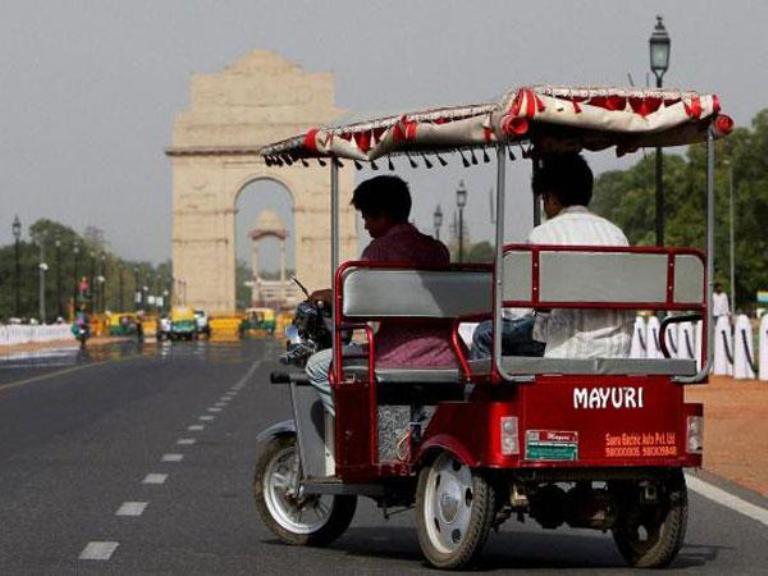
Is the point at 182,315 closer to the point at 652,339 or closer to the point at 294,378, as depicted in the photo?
the point at 652,339

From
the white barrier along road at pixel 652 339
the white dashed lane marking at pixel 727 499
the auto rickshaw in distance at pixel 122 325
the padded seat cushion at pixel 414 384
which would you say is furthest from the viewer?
the auto rickshaw in distance at pixel 122 325

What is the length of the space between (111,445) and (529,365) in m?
10.6

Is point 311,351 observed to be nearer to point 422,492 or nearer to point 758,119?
point 422,492

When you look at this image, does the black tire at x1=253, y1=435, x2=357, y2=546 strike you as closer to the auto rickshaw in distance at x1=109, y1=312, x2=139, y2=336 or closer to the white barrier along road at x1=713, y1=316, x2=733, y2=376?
the white barrier along road at x1=713, y1=316, x2=733, y2=376

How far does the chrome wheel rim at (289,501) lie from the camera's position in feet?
38.4

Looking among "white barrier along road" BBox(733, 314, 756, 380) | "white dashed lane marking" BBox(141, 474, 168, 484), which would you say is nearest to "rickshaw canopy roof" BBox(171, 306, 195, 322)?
"white barrier along road" BBox(733, 314, 756, 380)

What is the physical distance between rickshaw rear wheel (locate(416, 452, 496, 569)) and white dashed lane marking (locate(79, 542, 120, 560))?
154 centimetres

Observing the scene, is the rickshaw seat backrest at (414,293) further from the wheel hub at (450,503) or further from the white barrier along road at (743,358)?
the white barrier along road at (743,358)

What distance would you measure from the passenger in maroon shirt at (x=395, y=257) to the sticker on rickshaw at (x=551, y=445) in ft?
3.98

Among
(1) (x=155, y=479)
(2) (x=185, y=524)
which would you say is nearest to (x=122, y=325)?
(1) (x=155, y=479)

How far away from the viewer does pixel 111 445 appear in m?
20.1

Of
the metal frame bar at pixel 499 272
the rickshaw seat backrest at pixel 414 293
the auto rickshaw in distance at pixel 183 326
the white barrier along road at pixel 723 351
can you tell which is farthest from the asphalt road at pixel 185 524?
the auto rickshaw in distance at pixel 183 326

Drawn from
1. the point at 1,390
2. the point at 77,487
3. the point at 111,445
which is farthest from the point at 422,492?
the point at 1,390

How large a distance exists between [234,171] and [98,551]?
13309 centimetres
